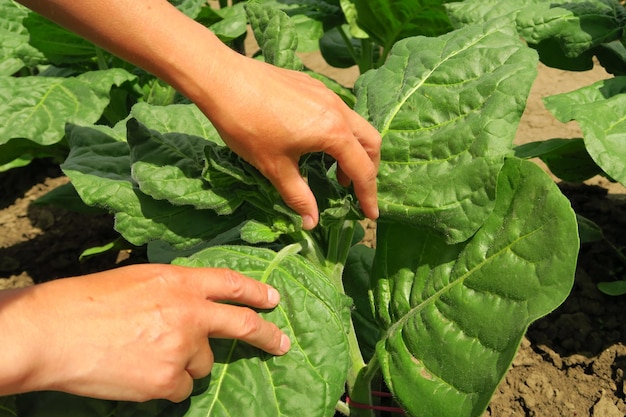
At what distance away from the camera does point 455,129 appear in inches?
62.8

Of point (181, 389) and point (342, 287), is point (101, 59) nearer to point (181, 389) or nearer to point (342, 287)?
point (342, 287)

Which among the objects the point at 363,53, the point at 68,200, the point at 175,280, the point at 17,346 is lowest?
the point at 68,200

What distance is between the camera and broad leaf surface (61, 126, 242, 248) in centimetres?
171

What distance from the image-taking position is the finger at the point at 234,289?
4.46 ft

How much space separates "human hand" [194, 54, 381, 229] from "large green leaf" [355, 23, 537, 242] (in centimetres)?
23

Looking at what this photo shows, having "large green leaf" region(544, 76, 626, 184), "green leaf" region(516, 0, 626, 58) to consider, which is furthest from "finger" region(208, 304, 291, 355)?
"green leaf" region(516, 0, 626, 58)

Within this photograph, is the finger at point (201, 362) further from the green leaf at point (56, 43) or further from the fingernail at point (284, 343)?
the green leaf at point (56, 43)

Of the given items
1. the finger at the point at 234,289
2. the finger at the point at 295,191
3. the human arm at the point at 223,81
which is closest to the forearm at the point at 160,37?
the human arm at the point at 223,81

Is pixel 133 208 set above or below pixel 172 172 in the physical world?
below

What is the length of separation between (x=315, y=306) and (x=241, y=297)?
0.19 meters

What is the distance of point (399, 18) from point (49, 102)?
5.03 ft

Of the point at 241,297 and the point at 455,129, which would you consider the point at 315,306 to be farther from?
the point at 455,129

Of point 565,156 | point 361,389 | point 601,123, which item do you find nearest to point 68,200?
point 361,389

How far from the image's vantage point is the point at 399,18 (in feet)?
9.61
